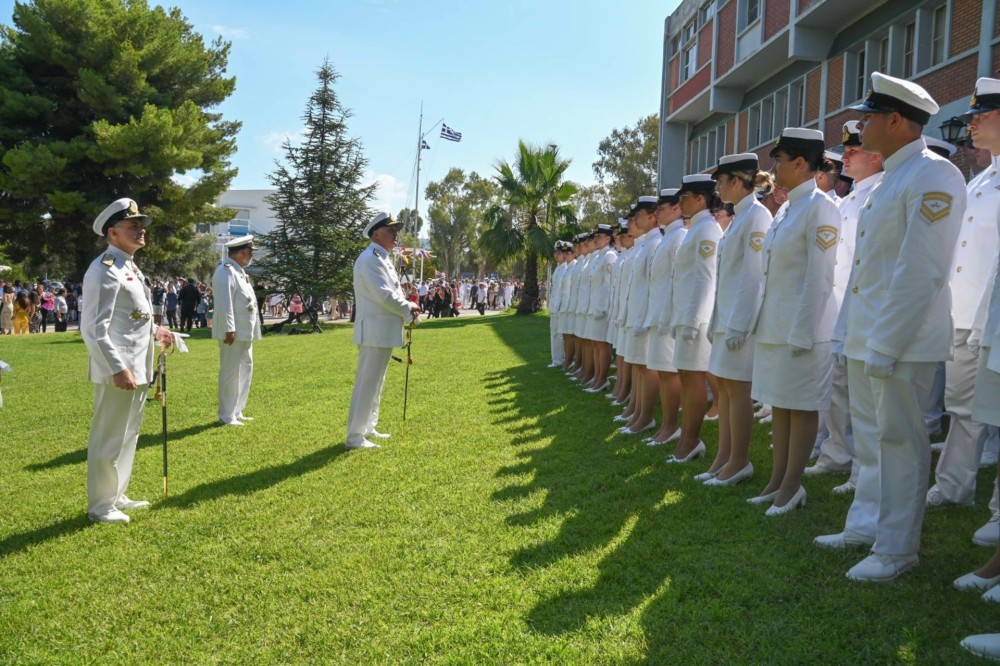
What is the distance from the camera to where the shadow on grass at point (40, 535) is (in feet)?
15.1

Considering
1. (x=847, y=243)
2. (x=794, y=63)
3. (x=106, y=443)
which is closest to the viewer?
(x=106, y=443)

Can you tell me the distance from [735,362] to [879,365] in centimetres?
182

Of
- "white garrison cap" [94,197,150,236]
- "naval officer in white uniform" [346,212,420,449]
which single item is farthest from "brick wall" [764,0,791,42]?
"white garrison cap" [94,197,150,236]

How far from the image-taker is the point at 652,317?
6.91 metres

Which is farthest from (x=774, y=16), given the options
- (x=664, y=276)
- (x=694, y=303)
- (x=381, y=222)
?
(x=694, y=303)

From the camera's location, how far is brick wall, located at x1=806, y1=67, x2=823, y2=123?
19703 mm

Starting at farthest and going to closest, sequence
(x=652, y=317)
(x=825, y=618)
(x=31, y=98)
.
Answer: (x=31, y=98) → (x=652, y=317) → (x=825, y=618)

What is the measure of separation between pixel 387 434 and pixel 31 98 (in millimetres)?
28711

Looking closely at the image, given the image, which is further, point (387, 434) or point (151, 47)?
point (151, 47)

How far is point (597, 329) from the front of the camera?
35.1ft

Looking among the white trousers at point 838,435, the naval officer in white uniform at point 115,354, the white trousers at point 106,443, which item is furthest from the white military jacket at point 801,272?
the white trousers at point 106,443

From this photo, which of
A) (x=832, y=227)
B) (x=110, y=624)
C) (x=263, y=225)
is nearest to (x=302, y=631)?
(x=110, y=624)

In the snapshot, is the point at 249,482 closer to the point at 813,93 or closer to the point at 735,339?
the point at 735,339

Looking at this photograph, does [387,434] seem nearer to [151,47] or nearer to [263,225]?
[151,47]
